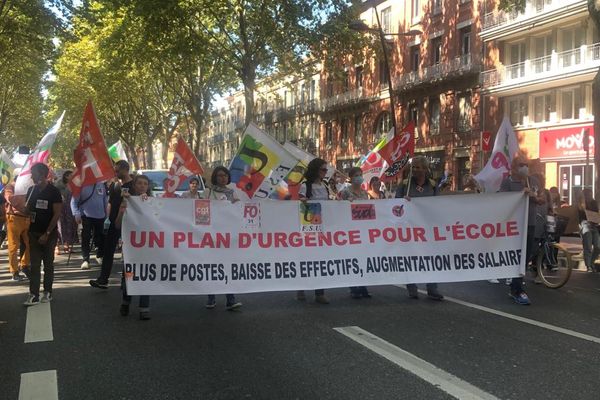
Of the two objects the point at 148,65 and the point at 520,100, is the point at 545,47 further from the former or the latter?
the point at 148,65

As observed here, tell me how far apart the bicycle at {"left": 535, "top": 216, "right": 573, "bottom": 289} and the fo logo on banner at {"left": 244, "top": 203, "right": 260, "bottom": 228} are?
4625 millimetres

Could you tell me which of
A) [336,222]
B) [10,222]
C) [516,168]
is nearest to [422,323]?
[336,222]

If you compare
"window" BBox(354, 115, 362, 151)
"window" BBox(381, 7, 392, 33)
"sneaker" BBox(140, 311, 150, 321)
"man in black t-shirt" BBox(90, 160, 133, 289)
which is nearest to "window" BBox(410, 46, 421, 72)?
"window" BBox(381, 7, 392, 33)

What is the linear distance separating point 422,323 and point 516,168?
294cm

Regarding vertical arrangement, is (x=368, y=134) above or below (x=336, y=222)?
above

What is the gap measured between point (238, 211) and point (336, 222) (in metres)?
1.22

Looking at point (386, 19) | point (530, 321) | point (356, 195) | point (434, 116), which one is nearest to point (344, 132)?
point (386, 19)

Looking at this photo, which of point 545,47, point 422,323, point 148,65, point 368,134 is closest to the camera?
point 422,323

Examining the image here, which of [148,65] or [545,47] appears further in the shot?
[148,65]

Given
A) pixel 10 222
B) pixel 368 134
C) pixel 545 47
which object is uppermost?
pixel 545 47

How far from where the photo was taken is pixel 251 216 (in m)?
7.01

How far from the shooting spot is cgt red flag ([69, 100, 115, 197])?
7.16m

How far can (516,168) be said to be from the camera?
26.1 ft

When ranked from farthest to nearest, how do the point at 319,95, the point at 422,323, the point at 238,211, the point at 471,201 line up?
the point at 319,95 → the point at 471,201 → the point at 238,211 → the point at 422,323
